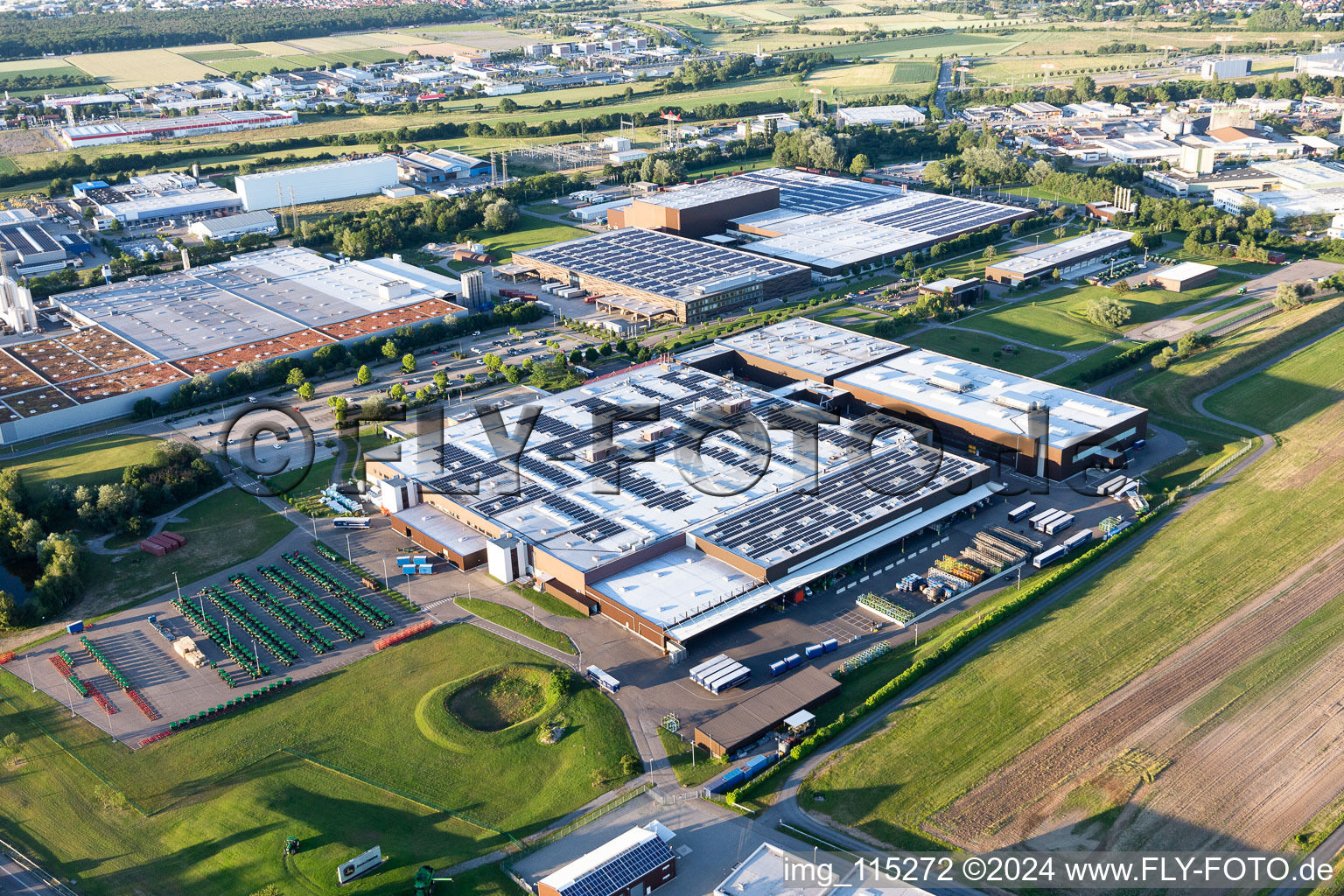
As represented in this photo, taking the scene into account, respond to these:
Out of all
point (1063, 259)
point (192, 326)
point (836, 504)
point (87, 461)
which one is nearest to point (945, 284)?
point (1063, 259)

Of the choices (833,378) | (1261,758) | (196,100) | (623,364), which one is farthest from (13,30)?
(1261,758)

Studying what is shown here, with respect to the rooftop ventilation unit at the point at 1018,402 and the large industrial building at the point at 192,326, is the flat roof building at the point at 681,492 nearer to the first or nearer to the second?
the rooftop ventilation unit at the point at 1018,402

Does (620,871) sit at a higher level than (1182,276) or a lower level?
lower

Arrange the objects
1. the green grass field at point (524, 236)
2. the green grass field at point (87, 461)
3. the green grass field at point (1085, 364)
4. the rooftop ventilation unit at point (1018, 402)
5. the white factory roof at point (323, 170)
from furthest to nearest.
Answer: the white factory roof at point (323, 170), the green grass field at point (524, 236), the green grass field at point (1085, 364), the rooftop ventilation unit at point (1018, 402), the green grass field at point (87, 461)

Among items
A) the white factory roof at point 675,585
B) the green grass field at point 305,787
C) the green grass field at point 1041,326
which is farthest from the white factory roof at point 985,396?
the green grass field at point 305,787

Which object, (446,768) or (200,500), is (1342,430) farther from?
(200,500)

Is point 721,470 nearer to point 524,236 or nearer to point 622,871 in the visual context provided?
point 622,871

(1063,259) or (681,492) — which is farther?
(1063,259)
